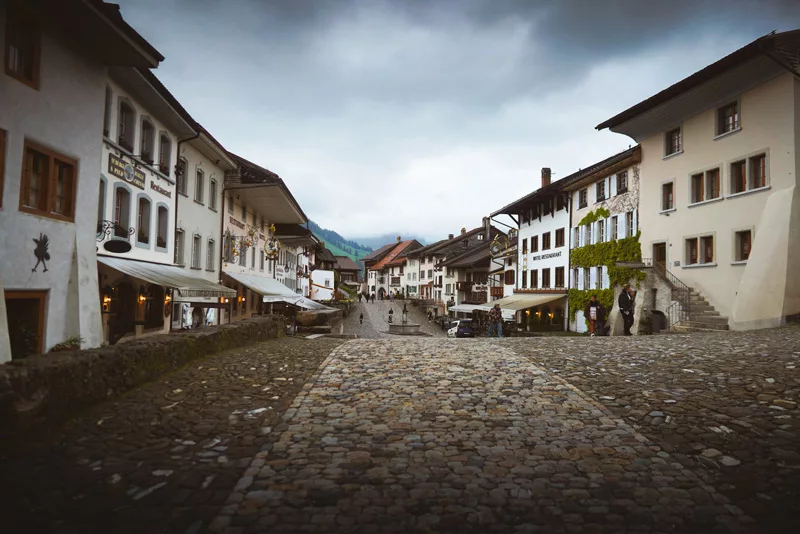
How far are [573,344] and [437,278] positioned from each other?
61.6 m

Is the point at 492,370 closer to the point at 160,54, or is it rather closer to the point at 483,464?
the point at 483,464

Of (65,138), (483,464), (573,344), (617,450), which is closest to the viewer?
(483,464)

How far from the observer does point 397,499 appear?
4.14 meters

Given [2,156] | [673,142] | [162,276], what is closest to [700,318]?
[673,142]

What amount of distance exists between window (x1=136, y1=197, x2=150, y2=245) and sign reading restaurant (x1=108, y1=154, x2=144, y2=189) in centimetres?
70

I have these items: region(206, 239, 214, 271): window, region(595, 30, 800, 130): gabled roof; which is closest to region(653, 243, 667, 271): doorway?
region(595, 30, 800, 130): gabled roof

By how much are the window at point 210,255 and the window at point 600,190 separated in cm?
2327

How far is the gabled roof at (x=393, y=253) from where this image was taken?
120 meters

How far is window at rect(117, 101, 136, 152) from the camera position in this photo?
15.3 m

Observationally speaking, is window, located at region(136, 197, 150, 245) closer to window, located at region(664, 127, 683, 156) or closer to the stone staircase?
the stone staircase

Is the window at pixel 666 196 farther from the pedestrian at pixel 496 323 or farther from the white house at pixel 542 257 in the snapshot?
the white house at pixel 542 257

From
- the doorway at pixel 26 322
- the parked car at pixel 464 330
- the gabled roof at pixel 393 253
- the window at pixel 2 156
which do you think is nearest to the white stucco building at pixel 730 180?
the parked car at pixel 464 330

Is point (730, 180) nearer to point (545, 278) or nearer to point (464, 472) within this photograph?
point (545, 278)

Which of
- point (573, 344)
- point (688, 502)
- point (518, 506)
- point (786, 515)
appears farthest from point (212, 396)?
point (573, 344)
